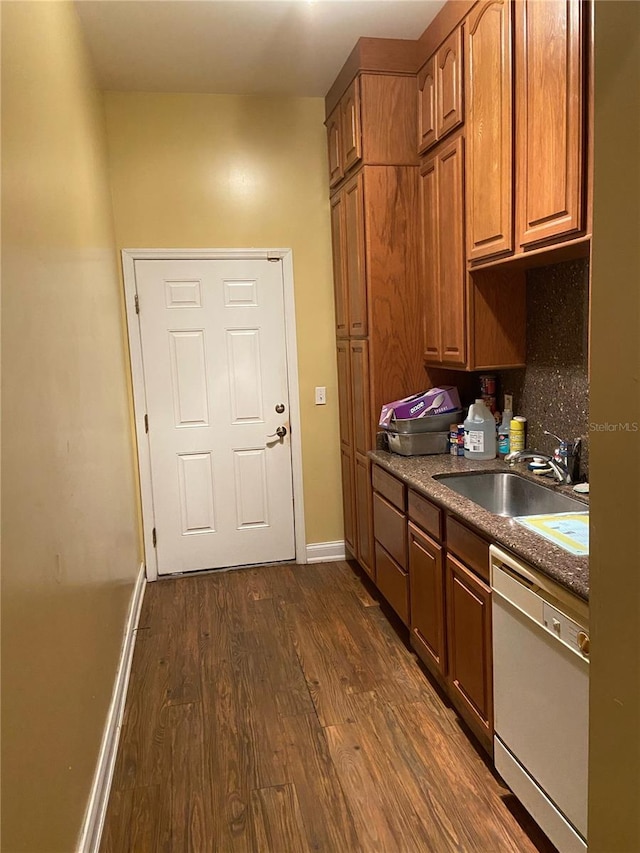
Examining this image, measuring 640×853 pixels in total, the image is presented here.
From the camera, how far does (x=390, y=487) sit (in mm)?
2979

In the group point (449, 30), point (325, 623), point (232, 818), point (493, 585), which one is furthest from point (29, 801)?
point (449, 30)

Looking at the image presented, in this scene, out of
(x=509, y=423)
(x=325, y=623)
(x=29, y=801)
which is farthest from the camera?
(x=325, y=623)

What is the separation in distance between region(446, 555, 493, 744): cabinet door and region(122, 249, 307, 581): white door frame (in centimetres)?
183

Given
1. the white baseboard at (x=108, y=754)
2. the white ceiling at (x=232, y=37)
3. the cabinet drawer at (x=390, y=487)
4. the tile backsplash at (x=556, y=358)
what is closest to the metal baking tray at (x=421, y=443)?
the cabinet drawer at (x=390, y=487)

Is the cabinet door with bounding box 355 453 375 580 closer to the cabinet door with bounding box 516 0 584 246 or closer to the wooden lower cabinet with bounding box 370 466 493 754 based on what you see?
the wooden lower cabinet with bounding box 370 466 493 754

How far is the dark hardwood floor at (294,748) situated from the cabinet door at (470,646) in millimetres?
176

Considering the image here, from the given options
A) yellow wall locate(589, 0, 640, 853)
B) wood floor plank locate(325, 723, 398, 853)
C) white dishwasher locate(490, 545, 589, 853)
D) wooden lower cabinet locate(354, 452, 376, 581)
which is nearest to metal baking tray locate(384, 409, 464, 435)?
wooden lower cabinet locate(354, 452, 376, 581)

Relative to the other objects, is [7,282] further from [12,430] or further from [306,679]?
[306,679]

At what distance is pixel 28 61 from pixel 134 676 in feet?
7.86

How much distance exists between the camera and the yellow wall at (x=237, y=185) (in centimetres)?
362

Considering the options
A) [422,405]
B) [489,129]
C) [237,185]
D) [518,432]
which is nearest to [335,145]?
[237,185]

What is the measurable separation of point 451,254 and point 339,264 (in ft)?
3.32

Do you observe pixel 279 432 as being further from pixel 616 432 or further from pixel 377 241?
pixel 616 432

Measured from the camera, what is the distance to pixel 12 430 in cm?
129
